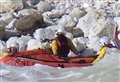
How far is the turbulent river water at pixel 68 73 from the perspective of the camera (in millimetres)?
4004

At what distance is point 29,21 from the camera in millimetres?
5559

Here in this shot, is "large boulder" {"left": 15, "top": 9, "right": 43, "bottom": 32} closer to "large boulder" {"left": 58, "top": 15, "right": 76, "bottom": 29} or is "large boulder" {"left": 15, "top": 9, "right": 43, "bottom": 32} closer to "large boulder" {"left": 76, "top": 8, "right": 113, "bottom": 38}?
"large boulder" {"left": 58, "top": 15, "right": 76, "bottom": 29}

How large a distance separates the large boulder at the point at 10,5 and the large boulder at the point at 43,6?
0.22 meters

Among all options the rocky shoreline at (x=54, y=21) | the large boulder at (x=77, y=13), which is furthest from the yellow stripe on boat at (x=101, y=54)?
the large boulder at (x=77, y=13)

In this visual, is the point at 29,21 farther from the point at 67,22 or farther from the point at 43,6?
the point at 43,6

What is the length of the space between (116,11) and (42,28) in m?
0.84

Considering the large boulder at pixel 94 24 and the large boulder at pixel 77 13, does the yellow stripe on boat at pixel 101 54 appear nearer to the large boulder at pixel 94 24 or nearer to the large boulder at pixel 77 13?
the large boulder at pixel 94 24

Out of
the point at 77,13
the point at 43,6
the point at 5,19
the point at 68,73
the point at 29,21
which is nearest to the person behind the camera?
the point at 68,73

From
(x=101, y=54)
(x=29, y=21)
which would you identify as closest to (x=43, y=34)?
(x=29, y=21)

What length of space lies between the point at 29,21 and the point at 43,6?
2.62 ft

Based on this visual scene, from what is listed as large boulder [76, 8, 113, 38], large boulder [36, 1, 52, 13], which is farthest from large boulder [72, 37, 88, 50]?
large boulder [36, 1, 52, 13]

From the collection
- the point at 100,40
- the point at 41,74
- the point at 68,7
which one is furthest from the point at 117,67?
the point at 68,7

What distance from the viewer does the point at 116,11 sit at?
523cm

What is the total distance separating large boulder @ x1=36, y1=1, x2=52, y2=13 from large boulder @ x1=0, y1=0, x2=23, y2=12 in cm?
22
